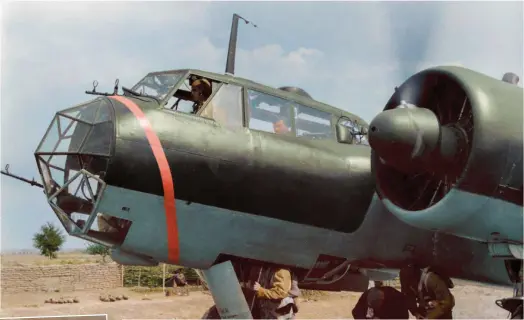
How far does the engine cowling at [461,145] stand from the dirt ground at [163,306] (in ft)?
46.8

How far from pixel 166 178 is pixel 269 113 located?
1.96 metres

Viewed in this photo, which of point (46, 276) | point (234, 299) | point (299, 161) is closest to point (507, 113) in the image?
point (299, 161)

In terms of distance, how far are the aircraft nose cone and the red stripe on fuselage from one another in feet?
7.78

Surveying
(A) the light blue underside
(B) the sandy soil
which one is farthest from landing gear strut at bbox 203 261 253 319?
(B) the sandy soil

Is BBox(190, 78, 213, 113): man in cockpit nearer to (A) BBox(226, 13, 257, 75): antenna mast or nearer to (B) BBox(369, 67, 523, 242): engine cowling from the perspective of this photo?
(B) BBox(369, 67, 523, 242): engine cowling

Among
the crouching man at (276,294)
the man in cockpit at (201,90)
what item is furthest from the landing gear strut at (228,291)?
the man in cockpit at (201,90)

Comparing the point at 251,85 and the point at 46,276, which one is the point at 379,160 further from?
the point at 46,276

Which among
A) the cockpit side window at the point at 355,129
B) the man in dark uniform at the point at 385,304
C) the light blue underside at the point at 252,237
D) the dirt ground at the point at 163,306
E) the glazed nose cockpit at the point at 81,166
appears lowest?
the dirt ground at the point at 163,306

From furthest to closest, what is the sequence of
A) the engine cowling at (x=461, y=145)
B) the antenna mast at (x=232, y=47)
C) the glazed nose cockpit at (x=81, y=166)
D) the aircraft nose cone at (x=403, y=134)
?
1. the antenna mast at (x=232, y=47)
2. the glazed nose cockpit at (x=81, y=166)
3. the aircraft nose cone at (x=403, y=134)
4. the engine cowling at (x=461, y=145)

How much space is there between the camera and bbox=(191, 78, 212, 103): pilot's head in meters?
7.23

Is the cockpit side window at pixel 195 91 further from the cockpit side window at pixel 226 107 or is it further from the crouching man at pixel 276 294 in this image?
the crouching man at pixel 276 294

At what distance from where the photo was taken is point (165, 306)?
1027 inches

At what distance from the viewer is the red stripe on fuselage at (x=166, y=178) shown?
601 cm

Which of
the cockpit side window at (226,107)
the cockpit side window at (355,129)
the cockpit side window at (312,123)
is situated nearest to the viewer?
the cockpit side window at (226,107)
